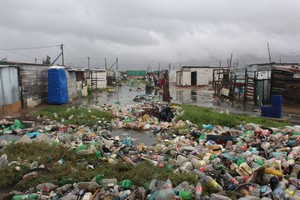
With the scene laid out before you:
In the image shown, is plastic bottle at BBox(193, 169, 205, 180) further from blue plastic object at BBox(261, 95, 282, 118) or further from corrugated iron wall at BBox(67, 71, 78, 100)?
corrugated iron wall at BBox(67, 71, 78, 100)

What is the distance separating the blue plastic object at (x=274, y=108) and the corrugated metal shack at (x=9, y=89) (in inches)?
530

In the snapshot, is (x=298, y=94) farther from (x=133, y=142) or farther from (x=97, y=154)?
(x=97, y=154)

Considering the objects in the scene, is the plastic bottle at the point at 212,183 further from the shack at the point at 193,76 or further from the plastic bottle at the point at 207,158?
the shack at the point at 193,76

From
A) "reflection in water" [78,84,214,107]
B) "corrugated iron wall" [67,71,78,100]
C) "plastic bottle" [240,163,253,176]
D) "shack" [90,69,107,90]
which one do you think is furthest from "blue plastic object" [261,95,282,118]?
"shack" [90,69,107,90]

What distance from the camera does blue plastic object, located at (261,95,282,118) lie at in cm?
1170

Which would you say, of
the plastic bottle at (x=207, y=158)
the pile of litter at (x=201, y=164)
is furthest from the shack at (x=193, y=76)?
the plastic bottle at (x=207, y=158)

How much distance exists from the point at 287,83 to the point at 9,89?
18.1 meters

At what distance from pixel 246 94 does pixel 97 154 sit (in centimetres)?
1498

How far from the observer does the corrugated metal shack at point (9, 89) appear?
12.3m

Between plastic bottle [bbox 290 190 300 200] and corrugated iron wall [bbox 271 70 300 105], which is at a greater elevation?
corrugated iron wall [bbox 271 70 300 105]

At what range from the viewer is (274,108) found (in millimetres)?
11945

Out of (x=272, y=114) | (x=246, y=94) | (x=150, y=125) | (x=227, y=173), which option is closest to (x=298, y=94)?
(x=246, y=94)

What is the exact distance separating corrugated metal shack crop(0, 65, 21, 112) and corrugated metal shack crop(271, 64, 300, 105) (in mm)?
17610

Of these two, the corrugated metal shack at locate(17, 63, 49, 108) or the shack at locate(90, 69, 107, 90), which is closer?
the corrugated metal shack at locate(17, 63, 49, 108)
